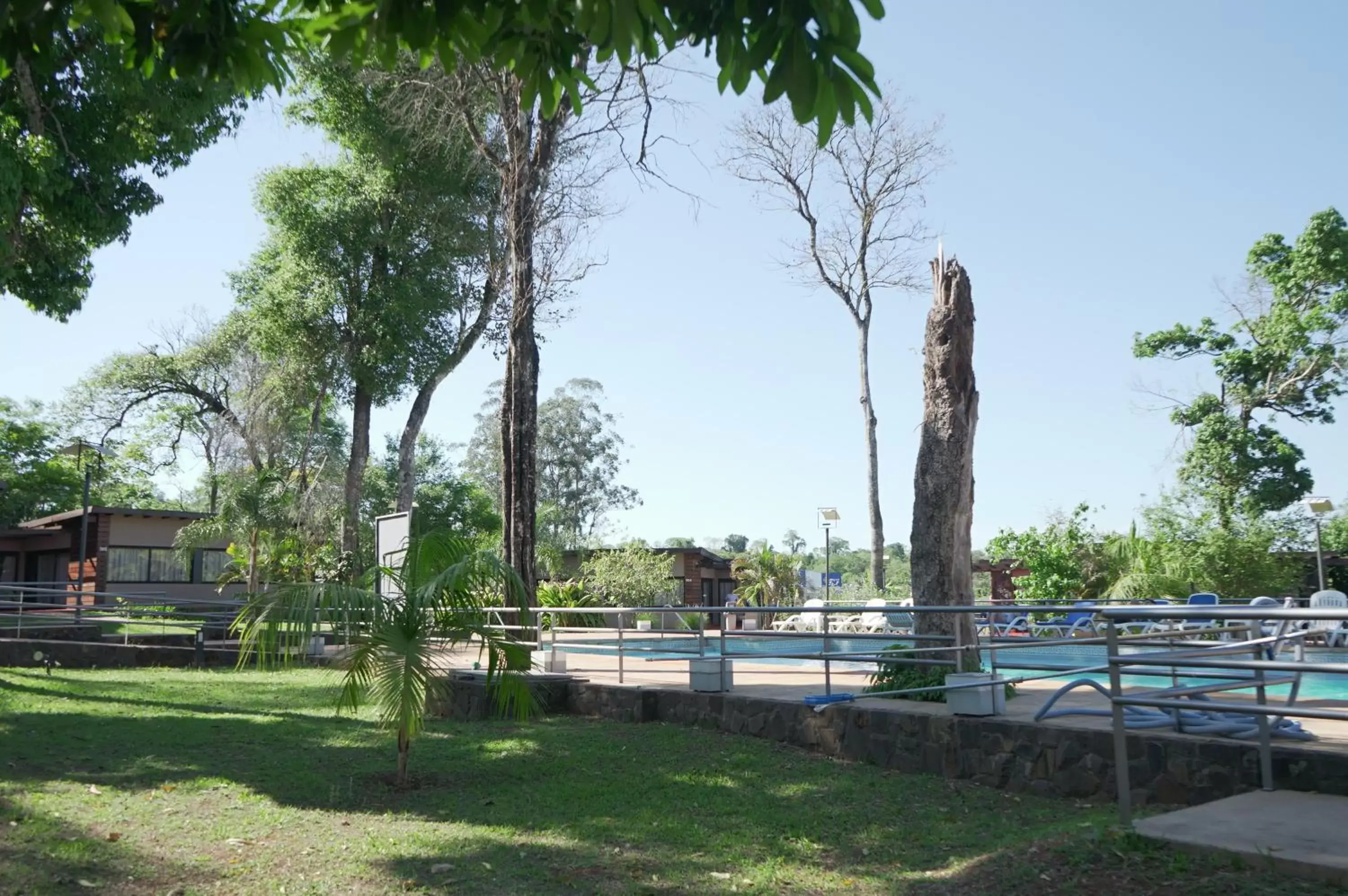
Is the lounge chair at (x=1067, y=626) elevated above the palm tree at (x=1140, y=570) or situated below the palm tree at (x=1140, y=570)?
below

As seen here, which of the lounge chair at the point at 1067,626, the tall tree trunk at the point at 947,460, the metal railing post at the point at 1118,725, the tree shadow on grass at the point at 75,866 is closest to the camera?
the tree shadow on grass at the point at 75,866

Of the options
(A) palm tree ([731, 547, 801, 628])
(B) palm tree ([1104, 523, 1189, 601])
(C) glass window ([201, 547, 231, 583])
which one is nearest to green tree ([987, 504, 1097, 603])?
(B) palm tree ([1104, 523, 1189, 601])

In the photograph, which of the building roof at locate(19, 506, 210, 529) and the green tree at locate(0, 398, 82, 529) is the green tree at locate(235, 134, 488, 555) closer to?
the building roof at locate(19, 506, 210, 529)

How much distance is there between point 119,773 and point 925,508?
24.5 ft

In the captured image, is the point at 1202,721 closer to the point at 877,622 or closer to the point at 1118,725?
the point at 1118,725

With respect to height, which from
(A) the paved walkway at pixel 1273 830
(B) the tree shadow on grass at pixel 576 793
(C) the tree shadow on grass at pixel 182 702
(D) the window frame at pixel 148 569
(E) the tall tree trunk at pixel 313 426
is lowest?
(B) the tree shadow on grass at pixel 576 793

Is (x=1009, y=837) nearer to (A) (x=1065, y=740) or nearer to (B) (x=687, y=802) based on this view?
(A) (x=1065, y=740)

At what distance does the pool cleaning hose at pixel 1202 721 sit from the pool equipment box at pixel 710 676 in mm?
3844

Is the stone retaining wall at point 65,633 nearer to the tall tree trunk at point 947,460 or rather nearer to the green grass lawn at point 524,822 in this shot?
the green grass lawn at point 524,822

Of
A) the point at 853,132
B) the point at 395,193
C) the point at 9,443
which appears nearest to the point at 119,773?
the point at 395,193

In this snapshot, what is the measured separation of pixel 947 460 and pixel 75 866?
811 centimetres

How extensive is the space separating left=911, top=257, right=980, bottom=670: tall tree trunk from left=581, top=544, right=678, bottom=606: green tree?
63.5 feet

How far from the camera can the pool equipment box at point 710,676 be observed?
436 inches

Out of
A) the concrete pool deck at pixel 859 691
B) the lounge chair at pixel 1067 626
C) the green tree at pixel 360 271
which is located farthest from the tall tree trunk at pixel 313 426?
the lounge chair at pixel 1067 626
